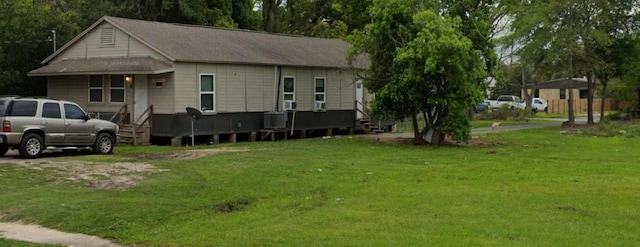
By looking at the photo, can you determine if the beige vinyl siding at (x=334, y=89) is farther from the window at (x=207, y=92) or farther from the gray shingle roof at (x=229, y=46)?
the window at (x=207, y=92)

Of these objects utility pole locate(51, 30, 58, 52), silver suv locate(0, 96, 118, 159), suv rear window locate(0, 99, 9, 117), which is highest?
utility pole locate(51, 30, 58, 52)

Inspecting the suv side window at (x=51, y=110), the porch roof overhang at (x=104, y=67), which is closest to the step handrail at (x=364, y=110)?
the porch roof overhang at (x=104, y=67)

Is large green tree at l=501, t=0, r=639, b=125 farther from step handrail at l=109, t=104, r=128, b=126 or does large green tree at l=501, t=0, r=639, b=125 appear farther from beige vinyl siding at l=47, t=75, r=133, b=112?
beige vinyl siding at l=47, t=75, r=133, b=112

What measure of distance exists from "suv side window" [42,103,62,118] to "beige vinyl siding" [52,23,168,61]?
566cm

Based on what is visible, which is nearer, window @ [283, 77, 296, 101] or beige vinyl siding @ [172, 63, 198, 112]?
beige vinyl siding @ [172, 63, 198, 112]

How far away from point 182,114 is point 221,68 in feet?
8.75

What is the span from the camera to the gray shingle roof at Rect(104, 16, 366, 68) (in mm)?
25583

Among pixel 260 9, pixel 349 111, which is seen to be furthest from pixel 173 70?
pixel 260 9

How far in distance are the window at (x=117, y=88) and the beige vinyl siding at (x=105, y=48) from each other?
864 millimetres

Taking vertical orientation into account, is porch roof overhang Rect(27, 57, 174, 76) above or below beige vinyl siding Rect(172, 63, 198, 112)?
above

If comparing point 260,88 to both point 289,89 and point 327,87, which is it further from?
point 327,87

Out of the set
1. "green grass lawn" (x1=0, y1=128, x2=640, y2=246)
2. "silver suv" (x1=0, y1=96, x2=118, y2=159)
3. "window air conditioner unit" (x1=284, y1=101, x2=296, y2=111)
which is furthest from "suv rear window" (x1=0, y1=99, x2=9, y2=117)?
"window air conditioner unit" (x1=284, y1=101, x2=296, y2=111)

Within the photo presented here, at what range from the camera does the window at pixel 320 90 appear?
103 ft

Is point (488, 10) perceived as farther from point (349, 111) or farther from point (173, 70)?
point (173, 70)
